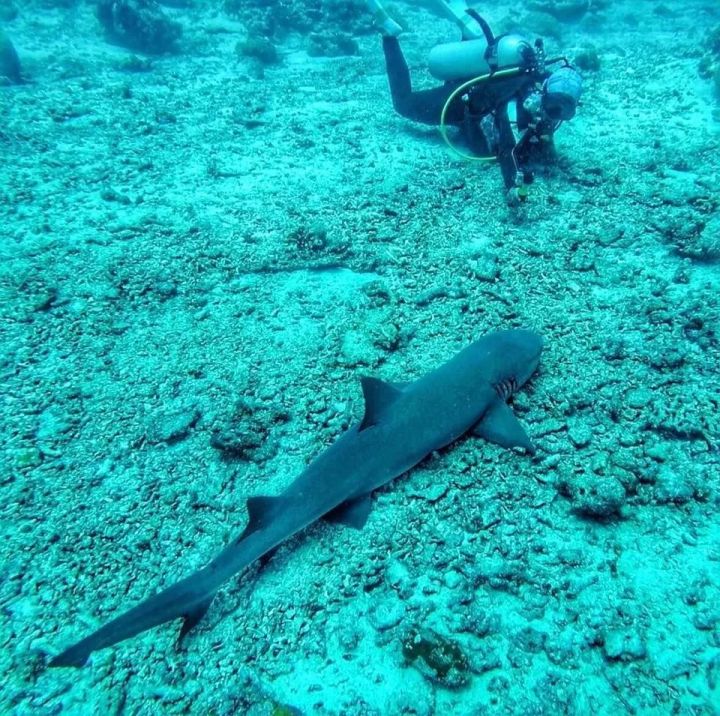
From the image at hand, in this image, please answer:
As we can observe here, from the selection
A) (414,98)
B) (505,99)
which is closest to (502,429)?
(505,99)

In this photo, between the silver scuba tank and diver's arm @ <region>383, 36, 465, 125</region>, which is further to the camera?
diver's arm @ <region>383, 36, 465, 125</region>

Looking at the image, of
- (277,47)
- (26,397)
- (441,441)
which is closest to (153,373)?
(26,397)

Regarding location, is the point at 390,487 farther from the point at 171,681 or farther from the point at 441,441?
the point at 171,681

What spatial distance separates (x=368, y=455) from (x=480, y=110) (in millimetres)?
5649

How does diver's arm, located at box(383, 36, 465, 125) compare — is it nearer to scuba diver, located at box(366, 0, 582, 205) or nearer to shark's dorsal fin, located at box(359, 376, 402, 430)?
scuba diver, located at box(366, 0, 582, 205)

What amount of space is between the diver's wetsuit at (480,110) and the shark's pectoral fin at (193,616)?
5.30 m

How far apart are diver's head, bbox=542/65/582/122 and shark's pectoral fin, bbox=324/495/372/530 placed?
5217 mm

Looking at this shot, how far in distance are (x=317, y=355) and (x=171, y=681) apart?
2355mm

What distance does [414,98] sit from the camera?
24.0ft

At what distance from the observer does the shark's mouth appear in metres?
3.06

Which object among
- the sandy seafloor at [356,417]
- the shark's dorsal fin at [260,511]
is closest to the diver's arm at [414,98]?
the sandy seafloor at [356,417]

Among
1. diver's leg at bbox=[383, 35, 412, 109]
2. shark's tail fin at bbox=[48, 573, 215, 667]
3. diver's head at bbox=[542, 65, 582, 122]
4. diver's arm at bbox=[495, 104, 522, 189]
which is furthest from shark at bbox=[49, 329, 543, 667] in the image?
diver's leg at bbox=[383, 35, 412, 109]

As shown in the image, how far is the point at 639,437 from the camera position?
301cm

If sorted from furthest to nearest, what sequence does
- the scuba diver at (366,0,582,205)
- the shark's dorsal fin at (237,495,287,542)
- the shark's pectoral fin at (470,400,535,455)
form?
the scuba diver at (366,0,582,205) < the shark's pectoral fin at (470,400,535,455) < the shark's dorsal fin at (237,495,287,542)
